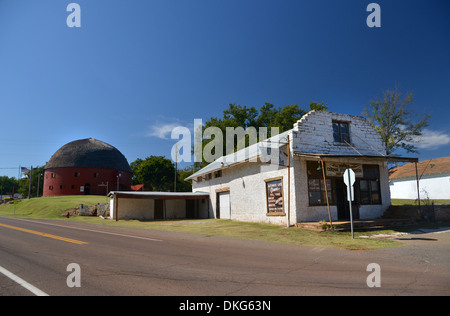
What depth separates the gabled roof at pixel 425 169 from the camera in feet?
108

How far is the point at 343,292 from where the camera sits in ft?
15.3

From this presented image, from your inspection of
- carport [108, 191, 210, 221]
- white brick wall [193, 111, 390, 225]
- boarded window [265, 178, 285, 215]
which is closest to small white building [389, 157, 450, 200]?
white brick wall [193, 111, 390, 225]

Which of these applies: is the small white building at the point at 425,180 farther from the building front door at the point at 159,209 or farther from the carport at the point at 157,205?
the building front door at the point at 159,209

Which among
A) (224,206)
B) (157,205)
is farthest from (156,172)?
(224,206)

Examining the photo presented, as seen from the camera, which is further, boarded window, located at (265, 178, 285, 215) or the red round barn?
the red round barn

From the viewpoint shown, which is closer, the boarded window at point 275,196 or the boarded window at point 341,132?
the boarded window at point 275,196

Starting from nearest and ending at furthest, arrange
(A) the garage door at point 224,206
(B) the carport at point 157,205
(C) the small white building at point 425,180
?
(A) the garage door at point 224,206 < (B) the carport at point 157,205 < (C) the small white building at point 425,180

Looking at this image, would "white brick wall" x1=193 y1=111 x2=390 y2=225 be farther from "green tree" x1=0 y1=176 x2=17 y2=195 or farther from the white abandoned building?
"green tree" x1=0 y1=176 x2=17 y2=195

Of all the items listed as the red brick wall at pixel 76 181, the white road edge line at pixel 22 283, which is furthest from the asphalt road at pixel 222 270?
the red brick wall at pixel 76 181

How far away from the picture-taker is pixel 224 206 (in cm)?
2461

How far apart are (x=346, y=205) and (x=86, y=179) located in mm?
49744

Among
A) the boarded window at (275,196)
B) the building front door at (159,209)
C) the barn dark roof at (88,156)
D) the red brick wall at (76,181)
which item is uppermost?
the barn dark roof at (88,156)

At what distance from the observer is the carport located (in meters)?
26.3

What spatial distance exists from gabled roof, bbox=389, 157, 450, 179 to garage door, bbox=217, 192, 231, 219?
24795mm
